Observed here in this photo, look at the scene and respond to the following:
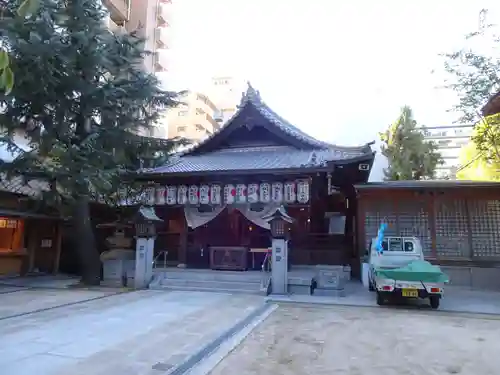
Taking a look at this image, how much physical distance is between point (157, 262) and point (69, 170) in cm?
560

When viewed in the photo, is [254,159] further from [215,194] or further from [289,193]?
[289,193]

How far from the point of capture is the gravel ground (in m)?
4.53

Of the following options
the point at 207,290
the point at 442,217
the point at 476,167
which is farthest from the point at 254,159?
the point at 476,167

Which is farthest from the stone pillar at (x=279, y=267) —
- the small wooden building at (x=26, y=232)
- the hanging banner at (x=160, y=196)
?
the small wooden building at (x=26, y=232)

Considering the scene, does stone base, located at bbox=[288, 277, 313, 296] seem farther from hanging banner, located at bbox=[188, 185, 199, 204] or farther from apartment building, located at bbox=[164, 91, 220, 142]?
apartment building, located at bbox=[164, 91, 220, 142]

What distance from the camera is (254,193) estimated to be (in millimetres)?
12898

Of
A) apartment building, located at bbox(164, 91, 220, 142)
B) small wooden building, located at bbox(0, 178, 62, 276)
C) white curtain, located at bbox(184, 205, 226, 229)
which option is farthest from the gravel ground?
apartment building, located at bbox(164, 91, 220, 142)

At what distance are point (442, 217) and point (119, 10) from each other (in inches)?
1047

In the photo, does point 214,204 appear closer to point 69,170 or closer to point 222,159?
point 222,159

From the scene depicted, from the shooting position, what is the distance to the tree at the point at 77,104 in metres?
10.5

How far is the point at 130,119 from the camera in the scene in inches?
516

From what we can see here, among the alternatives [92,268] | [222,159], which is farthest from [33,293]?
[222,159]

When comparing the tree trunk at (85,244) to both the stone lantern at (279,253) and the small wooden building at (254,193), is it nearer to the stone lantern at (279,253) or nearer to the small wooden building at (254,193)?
the small wooden building at (254,193)

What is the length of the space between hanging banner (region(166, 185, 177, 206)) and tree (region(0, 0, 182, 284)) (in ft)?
5.69
